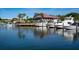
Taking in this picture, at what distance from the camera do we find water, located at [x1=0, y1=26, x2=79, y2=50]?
234 centimetres

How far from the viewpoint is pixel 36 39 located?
2363 mm

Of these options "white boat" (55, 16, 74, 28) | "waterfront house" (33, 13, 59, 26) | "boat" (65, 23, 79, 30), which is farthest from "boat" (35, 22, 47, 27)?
"boat" (65, 23, 79, 30)

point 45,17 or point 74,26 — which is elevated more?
point 45,17

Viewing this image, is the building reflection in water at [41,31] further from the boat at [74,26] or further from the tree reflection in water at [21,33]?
the boat at [74,26]

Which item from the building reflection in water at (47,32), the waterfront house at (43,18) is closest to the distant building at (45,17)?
the waterfront house at (43,18)

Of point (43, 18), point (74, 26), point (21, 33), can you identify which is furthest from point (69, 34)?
point (21, 33)

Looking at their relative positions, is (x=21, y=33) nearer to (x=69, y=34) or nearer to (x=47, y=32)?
(x=47, y=32)

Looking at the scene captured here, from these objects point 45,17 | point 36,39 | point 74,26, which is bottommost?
point 36,39

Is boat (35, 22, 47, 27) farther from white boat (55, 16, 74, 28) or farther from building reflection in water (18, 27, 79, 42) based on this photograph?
white boat (55, 16, 74, 28)

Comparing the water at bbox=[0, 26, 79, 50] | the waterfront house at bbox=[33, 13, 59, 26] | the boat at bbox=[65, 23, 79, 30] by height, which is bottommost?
the water at bbox=[0, 26, 79, 50]

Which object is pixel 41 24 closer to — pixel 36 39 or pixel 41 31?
pixel 41 31
